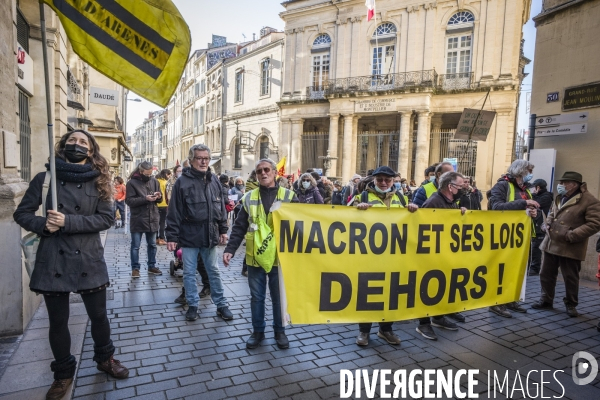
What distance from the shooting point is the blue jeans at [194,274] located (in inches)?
192

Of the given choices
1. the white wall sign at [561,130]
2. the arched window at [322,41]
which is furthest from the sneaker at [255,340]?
the arched window at [322,41]

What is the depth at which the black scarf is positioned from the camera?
3.03m

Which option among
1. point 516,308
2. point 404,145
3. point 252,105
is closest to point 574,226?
point 516,308

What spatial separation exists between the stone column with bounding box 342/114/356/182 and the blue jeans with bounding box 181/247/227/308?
21.3 meters

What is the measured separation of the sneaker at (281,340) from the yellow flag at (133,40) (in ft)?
8.50

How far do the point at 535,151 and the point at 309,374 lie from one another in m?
7.67

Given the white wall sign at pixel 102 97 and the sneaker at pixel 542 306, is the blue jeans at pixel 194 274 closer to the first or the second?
the sneaker at pixel 542 306

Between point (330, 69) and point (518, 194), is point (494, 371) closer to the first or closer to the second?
point (518, 194)

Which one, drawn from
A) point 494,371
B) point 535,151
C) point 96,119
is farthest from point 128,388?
point 96,119

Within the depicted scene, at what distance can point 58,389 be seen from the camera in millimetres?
3041

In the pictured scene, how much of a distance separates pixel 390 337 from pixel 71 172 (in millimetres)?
3535

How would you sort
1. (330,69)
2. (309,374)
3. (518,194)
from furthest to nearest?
(330,69) < (518,194) < (309,374)

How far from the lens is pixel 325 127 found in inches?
1188

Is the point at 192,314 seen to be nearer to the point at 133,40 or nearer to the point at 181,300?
the point at 181,300
